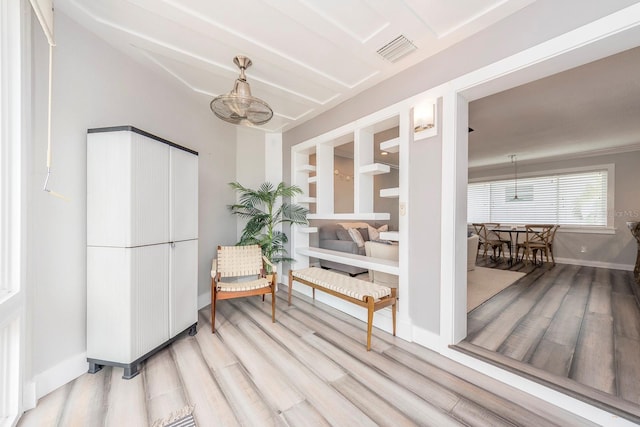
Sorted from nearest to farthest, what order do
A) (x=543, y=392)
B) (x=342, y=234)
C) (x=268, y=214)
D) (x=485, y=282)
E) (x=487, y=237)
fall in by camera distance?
1. (x=543, y=392)
2. (x=268, y=214)
3. (x=485, y=282)
4. (x=342, y=234)
5. (x=487, y=237)

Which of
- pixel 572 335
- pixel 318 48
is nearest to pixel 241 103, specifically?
pixel 318 48

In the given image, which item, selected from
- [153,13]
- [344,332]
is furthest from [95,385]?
[153,13]

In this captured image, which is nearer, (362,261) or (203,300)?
(362,261)

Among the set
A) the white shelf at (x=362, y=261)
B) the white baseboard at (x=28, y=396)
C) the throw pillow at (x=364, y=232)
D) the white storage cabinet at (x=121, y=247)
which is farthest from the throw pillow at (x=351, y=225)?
the white baseboard at (x=28, y=396)

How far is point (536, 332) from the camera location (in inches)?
87.4

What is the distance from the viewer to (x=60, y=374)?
1.66 meters

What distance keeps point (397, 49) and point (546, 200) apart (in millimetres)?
6248

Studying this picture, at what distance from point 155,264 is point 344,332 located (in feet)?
6.04

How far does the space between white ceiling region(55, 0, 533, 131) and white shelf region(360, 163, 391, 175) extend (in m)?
0.89

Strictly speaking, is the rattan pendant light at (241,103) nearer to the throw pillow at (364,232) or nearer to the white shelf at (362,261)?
the white shelf at (362,261)

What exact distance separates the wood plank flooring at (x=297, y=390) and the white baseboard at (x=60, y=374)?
0.05 m

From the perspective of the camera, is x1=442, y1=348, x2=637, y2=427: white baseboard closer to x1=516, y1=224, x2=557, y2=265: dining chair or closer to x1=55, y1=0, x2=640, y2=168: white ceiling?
x1=55, y1=0, x2=640, y2=168: white ceiling

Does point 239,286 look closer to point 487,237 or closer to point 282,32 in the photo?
point 282,32

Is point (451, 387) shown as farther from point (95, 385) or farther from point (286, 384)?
point (95, 385)
